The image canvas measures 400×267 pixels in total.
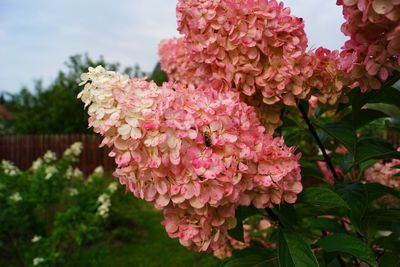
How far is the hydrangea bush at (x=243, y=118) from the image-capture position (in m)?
0.85

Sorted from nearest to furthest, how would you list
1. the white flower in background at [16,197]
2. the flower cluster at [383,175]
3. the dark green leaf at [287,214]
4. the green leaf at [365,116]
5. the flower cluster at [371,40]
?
the flower cluster at [371,40], the dark green leaf at [287,214], the green leaf at [365,116], the flower cluster at [383,175], the white flower in background at [16,197]

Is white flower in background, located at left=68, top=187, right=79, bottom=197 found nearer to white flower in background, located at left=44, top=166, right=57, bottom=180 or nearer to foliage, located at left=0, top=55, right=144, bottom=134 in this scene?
white flower in background, located at left=44, top=166, right=57, bottom=180

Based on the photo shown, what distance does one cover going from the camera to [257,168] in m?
0.91

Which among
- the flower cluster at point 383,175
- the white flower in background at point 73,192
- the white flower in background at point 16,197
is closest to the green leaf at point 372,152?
the flower cluster at point 383,175

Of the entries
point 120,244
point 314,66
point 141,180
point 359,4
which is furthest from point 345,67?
point 120,244

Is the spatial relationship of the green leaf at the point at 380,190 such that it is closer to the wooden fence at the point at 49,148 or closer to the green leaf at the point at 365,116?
the green leaf at the point at 365,116

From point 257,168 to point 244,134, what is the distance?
0.23 feet

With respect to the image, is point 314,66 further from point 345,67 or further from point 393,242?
point 393,242

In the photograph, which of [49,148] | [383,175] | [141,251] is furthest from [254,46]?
[49,148]

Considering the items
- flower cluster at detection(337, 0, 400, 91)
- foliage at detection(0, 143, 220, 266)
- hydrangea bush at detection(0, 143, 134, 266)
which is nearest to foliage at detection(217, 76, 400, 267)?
flower cluster at detection(337, 0, 400, 91)

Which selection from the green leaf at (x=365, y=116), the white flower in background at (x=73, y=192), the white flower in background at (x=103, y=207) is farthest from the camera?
the white flower in background at (x=73, y=192)

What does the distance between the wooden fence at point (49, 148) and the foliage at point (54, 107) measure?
86cm

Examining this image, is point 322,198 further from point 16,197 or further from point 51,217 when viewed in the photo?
point 51,217

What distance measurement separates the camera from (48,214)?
4.63 metres
